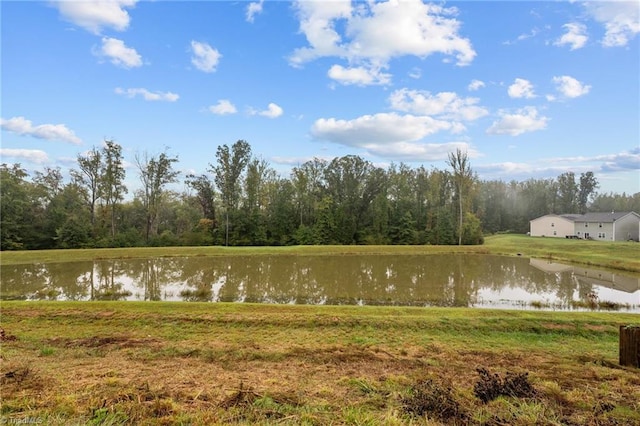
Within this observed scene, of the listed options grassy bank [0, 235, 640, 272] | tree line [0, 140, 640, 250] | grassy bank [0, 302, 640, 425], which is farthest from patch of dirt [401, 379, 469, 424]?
tree line [0, 140, 640, 250]

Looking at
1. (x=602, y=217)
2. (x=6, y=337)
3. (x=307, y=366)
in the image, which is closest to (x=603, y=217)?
(x=602, y=217)

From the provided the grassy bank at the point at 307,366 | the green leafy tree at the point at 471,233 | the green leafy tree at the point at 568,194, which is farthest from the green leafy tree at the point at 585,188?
the grassy bank at the point at 307,366

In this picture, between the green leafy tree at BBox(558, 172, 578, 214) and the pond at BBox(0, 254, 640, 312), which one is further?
the green leafy tree at BBox(558, 172, 578, 214)

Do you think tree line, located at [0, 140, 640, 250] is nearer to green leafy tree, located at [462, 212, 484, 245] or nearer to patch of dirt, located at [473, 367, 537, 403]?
green leafy tree, located at [462, 212, 484, 245]

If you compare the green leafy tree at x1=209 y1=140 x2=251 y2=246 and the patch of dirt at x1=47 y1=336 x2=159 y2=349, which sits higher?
the green leafy tree at x1=209 y1=140 x2=251 y2=246

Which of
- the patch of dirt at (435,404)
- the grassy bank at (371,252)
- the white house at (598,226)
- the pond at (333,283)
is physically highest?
the white house at (598,226)

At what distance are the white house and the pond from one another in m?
23.5

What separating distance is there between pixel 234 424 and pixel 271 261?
2048 centimetres

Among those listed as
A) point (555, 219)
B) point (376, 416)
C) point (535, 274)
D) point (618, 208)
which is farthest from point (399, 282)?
point (618, 208)

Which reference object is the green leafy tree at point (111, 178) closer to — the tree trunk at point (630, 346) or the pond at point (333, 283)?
the pond at point (333, 283)

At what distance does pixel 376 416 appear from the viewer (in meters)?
3.44

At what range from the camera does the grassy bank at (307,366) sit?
11.4ft

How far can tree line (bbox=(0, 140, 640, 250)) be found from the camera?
32.4 meters

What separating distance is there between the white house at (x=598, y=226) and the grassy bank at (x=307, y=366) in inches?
1536
